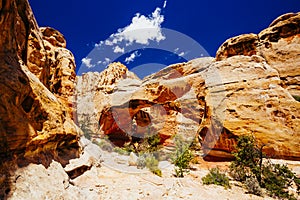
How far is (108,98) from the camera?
69.6ft

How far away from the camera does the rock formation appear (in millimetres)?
11648

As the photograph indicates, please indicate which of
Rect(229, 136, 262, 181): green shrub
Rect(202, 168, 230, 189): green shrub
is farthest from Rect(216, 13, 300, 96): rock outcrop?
Rect(202, 168, 230, 189): green shrub

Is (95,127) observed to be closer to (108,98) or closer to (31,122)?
(108,98)

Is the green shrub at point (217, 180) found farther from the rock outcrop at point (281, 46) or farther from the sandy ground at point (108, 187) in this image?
the rock outcrop at point (281, 46)

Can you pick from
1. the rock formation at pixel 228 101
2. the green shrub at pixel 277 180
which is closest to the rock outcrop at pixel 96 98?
the rock formation at pixel 228 101

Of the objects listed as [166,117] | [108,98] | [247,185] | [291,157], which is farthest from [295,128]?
[108,98]

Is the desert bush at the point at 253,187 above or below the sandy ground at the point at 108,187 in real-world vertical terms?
above

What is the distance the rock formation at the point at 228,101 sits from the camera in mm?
11648

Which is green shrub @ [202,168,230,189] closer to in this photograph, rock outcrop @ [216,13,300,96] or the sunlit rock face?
the sunlit rock face

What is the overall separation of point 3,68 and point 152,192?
607 centimetres

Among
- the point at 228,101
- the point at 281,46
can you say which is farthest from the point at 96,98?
the point at 281,46

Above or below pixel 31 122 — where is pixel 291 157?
above

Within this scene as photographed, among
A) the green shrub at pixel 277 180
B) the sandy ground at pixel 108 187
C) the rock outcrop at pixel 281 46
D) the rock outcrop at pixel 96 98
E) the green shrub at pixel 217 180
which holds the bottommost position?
the sandy ground at pixel 108 187

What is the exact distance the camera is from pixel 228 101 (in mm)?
13562
